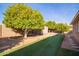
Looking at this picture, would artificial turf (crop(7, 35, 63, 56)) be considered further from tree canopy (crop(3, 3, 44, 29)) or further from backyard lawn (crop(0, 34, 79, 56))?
tree canopy (crop(3, 3, 44, 29))

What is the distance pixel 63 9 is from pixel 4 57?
802 centimetres

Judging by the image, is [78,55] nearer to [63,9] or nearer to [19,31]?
[63,9]

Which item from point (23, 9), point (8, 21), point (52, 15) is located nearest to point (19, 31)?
point (8, 21)

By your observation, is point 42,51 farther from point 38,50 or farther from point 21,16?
point 21,16

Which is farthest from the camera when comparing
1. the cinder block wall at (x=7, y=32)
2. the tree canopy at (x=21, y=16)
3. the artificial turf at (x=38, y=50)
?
the cinder block wall at (x=7, y=32)

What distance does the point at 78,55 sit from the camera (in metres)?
11.6

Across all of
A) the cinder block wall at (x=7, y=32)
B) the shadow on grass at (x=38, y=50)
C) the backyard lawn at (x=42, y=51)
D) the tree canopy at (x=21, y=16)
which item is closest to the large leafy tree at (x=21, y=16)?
the tree canopy at (x=21, y=16)

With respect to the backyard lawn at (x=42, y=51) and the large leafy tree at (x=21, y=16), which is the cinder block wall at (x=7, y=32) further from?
the backyard lawn at (x=42, y=51)

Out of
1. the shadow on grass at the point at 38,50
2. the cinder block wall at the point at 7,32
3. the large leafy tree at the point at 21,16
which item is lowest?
the shadow on grass at the point at 38,50

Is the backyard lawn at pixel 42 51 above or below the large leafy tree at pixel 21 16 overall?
below

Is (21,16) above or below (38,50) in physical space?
above

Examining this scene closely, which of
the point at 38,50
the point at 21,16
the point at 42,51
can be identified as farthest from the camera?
the point at 21,16

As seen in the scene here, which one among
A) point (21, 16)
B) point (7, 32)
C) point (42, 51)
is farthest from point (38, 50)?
point (7, 32)

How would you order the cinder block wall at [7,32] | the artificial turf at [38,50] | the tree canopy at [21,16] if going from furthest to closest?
the cinder block wall at [7,32]
the tree canopy at [21,16]
the artificial turf at [38,50]
